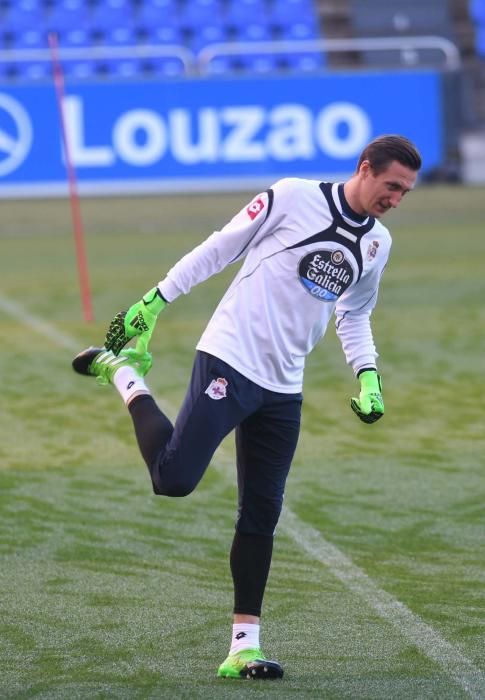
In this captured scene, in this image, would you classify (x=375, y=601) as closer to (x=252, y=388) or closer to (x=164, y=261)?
(x=252, y=388)

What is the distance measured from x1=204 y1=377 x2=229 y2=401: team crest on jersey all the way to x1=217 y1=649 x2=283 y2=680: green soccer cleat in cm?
85

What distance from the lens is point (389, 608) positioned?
5504 mm

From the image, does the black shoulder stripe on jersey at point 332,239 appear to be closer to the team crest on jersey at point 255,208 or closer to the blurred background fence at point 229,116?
the team crest on jersey at point 255,208

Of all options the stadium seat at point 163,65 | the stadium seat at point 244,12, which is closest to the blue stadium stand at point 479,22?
the stadium seat at point 244,12

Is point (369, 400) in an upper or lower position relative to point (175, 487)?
upper

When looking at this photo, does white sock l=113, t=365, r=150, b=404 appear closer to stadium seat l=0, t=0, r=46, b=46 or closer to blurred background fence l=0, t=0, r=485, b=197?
blurred background fence l=0, t=0, r=485, b=197

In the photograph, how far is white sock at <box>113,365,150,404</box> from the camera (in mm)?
5117

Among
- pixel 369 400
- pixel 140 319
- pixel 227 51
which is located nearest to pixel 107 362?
pixel 140 319

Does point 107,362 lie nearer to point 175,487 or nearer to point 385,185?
point 175,487

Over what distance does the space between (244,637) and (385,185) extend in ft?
5.13

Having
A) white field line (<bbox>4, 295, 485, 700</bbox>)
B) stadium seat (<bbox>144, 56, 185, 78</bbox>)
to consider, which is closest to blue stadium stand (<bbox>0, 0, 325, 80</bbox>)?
stadium seat (<bbox>144, 56, 185, 78</bbox>)

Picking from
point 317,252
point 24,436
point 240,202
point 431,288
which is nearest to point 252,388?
point 317,252

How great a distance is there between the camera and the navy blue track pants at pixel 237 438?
4629 millimetres

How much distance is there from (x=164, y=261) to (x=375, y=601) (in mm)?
12635
